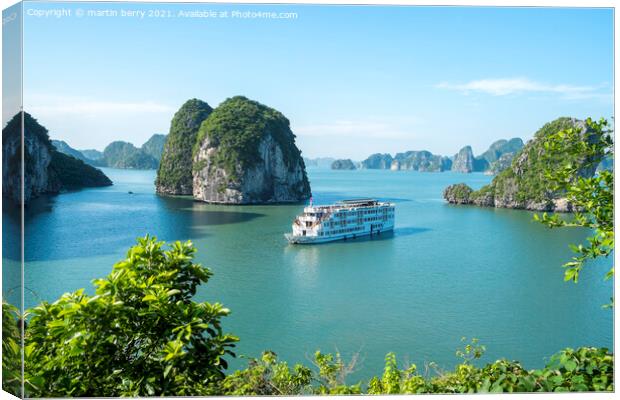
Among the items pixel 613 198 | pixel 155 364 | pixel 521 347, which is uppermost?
pixel 613 198

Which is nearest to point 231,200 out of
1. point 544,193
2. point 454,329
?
point 544,193

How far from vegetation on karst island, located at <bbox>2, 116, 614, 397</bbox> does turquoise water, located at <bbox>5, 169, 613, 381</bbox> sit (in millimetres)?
1574

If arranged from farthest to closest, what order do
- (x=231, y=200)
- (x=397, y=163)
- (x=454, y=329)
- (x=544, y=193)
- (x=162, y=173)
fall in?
(x=397, y=163) < (x=162, y=173) < (x=231, y=200) < (x=544, y=193) < (x=454, y=329)

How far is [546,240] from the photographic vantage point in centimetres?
1058

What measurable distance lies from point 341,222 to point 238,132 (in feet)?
23.8

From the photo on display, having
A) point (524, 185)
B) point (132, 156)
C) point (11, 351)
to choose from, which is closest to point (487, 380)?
point (11, 351)

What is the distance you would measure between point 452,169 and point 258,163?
21350 millimetres

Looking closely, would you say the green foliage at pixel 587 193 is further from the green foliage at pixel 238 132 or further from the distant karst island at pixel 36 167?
the green foliage at pixel 238 132

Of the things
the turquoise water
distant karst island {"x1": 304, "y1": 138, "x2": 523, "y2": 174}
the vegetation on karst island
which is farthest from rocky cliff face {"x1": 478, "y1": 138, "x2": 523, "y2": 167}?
the vegetation on karst island

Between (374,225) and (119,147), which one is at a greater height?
(119,147)

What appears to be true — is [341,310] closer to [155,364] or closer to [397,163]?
[155,364]

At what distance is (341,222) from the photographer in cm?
1059

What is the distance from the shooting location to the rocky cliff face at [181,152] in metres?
18.3

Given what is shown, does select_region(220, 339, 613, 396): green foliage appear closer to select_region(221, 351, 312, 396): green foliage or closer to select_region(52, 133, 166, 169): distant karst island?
select_region(221, 351, 312, 396): green foliage
